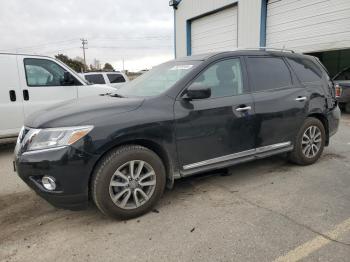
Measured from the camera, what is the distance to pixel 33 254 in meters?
2.77

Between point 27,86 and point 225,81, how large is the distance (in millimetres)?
4101

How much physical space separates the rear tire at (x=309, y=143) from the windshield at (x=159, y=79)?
2.00m

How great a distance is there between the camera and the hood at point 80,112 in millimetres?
3084

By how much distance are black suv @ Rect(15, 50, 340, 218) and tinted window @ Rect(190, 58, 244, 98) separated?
0.04 ft

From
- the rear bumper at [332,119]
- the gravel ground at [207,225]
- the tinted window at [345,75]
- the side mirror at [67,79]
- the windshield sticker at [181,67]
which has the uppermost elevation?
the windshield sticker at [181,67]

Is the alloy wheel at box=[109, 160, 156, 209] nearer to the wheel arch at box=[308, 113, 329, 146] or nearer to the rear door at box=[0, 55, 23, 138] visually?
the wheel arch at box=[308, 113, 329, 146]

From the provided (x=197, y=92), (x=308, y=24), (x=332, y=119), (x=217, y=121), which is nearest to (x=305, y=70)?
(x=332, y=119)

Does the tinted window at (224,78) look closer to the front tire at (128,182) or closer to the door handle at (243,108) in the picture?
the door handle at (243,108)

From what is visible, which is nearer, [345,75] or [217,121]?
[217,121]

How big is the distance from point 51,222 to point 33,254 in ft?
1.93

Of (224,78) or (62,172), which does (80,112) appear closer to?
(62,172)

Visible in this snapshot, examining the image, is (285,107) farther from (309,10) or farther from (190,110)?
(309,10)

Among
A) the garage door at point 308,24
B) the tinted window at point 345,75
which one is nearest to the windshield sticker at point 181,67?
the tinted window at point 345,75

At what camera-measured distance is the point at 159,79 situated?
13.5 feet
